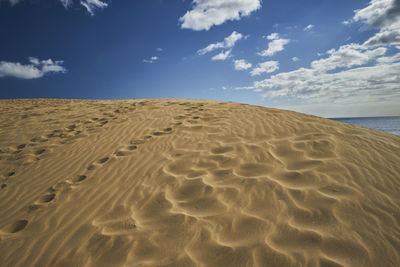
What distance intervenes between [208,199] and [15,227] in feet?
8.31

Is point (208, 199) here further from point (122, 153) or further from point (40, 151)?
point (40, 151)

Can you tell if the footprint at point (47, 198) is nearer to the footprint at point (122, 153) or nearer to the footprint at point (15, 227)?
the footprint at point (15, 227)

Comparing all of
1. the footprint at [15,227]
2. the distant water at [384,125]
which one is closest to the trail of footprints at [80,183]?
the footprint at [15,227]

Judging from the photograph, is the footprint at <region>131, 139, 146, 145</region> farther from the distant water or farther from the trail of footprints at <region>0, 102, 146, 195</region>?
the distant water

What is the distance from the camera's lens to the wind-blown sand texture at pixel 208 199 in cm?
184

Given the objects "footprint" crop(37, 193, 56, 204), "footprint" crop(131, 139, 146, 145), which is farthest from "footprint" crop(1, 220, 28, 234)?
"footprint" crop(131, 139, 146, 145)

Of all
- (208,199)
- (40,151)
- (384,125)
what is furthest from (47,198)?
(384,125)

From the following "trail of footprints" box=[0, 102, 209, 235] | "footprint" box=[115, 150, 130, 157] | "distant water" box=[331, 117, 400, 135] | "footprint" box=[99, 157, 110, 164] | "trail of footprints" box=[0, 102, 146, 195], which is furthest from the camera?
"distant water" box=[331, 117, 400, 135]

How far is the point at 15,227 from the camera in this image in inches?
98.2

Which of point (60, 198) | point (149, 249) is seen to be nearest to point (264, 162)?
point (149, 249)

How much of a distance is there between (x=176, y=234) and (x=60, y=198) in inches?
82.0

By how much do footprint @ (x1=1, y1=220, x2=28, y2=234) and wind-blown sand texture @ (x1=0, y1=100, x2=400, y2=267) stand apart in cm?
1

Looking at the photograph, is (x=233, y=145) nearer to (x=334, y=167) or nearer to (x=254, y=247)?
(x=334, y=167)

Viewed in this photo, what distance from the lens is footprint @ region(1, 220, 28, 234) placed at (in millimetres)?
2441
